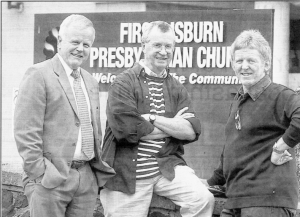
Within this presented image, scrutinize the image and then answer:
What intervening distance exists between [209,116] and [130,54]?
575 mm

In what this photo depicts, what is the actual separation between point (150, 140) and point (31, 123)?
558 millimetres

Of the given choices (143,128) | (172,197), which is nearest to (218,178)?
(172,197)

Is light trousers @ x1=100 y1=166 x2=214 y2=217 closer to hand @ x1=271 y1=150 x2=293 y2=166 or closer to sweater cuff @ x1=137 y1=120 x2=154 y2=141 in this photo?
sweater cuff @ x1=137 y1=120 x2=154 y2=141

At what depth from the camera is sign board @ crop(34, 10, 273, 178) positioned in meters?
2.91

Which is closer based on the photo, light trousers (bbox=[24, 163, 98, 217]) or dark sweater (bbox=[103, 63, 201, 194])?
light trousers (bbox=[24, 163, 98, 217])

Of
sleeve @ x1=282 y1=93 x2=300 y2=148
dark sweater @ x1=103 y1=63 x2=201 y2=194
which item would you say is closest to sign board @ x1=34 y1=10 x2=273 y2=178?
dark sweater @ x1=103 y1=63 x2=201 y2=194

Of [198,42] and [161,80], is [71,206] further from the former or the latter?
[198,42]

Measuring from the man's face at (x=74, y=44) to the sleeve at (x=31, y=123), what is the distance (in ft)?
0.63

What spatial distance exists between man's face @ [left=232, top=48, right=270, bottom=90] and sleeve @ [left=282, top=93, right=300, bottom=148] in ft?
0.65

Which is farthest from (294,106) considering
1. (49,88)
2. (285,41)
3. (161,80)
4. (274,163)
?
(49,88)

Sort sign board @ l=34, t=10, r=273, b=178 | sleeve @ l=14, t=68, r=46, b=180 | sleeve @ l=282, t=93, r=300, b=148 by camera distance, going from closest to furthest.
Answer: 1. sleeve @ l=282, t=93, r=300, b=148
2. sleeve @ l=14, t=68, r=46, b=180
3. sign board @ l=34, t=10, r=273, b=178

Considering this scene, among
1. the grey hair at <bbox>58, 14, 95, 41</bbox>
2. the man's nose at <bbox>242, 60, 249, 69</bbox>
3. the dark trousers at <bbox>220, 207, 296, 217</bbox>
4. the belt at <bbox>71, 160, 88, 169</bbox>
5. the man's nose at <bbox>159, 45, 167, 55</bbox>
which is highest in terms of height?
the grey hair at <bbox>58, 14, 95, 41</bbox>

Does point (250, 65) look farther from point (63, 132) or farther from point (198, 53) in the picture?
point (63, 132)

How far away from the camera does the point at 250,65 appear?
225 centimetres
